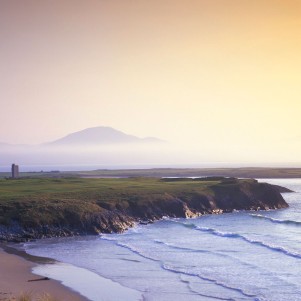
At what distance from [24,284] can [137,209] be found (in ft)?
110

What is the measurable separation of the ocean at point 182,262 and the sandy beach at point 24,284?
810 millimetres

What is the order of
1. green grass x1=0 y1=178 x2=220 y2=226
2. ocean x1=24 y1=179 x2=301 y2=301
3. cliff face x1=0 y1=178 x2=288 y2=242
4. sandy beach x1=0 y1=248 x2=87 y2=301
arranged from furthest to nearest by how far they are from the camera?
1. green grass x1=0 y1=178 x2=220 y2=226
2. cliff face x1=0 y1=178 x2=288 y2=242
3. ocean x1=24 y1=179 x2=301 y2=301
4. sandy beach x1=0 y1=248 x2=87 y2=301

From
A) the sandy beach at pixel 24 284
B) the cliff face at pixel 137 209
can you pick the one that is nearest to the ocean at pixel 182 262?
the sandy beach at pixel 24 284

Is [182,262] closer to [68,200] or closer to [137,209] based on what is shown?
[68,200]

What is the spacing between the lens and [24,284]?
3206cm

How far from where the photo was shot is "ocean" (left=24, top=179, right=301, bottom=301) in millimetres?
30609

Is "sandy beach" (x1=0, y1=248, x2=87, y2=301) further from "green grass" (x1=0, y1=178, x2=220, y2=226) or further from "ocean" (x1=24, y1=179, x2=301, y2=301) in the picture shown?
"green grass" (x1=0, y1=178, x2=220, y2=226)

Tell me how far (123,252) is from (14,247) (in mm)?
9262

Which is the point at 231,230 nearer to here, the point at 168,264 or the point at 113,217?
the point at 113,217

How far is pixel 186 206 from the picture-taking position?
235ft

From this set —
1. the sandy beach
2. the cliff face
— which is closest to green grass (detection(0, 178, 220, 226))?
the cliff face

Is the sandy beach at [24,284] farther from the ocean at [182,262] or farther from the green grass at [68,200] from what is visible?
the green grass at [68,200]

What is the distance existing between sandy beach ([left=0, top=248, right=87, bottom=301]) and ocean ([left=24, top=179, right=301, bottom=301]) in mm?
810

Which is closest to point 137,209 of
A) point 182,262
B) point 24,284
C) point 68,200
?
point 68,200
